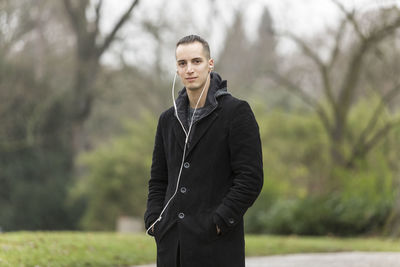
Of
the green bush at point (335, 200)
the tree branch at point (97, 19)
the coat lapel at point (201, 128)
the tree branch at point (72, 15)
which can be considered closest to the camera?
the coat lapel at point (201, 128)

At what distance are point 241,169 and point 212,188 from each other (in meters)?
0.20

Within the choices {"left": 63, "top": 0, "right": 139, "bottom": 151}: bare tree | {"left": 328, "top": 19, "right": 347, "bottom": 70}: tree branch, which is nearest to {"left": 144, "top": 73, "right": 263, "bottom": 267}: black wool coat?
{"left": 328, "top": 19, "right": 347, "bottom": 70}: tree branch

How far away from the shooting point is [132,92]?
29.8 metres

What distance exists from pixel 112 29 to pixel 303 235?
48.4ft

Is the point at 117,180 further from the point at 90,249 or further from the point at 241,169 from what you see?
the point at 241,169

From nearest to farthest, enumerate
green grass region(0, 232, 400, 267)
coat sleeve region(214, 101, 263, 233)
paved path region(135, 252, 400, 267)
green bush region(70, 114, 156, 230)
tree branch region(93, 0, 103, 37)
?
coat sleeve region(214, 101, 263, 233), green grass region(0, 232, 400, 267), paved path region(135, 252, 400, 267), green bush region(70, 114, 156, 230), tree branch region(93, 0, 103, 37)

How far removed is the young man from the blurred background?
55.3 feet

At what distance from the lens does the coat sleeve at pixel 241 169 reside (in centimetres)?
348

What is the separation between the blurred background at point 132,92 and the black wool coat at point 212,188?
16915 millimetres

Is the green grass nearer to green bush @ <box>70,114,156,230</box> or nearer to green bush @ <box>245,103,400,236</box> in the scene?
green bush @ <box>245,103,400,236</box>

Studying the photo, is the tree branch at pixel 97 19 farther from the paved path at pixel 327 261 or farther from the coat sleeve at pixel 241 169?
the coat sleeve at pixel 241 169

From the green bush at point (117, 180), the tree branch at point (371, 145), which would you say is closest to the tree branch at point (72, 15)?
the green bush at point (117, 180)

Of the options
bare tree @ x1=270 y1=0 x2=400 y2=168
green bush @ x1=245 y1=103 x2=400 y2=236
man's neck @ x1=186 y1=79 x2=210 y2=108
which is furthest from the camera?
bare tree @ x1=270 y1=0 x2=400 y2=168

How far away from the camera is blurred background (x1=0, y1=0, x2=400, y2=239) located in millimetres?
22548
